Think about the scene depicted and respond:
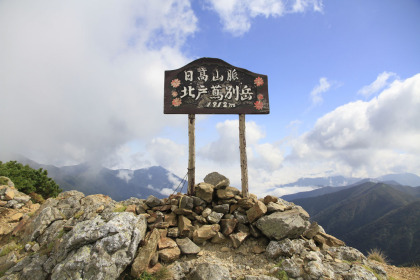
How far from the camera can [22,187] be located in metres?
24.8

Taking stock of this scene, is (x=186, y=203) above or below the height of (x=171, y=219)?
above

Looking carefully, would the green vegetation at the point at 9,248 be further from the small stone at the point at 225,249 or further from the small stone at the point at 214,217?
the small stone at the point at 225,249

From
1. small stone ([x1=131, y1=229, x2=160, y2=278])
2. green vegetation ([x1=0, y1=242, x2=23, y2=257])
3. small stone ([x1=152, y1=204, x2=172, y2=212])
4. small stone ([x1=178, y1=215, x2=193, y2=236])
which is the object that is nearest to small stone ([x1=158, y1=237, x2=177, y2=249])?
small stone ([x1=131, y1=229, x2=160, y2=278])

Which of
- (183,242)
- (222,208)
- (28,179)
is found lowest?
(183,242)

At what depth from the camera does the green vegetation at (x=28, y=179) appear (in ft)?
82.7

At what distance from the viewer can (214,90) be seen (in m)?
14.8

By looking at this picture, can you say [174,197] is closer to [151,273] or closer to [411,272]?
[151,273]

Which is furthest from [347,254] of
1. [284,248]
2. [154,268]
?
[154,268]

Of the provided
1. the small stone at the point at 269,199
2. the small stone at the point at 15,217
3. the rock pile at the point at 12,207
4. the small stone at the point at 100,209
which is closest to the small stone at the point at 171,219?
the small stone at the point at 100,209

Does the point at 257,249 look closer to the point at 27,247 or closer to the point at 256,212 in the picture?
the point at 256,212

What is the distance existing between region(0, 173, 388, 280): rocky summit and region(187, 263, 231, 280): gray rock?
0.04 metres

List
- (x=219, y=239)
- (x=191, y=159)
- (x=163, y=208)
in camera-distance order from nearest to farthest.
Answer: (x=219, y=239), (x=163, y=208), (x=191, y=159)

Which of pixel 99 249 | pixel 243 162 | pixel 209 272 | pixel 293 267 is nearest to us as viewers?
pixel 99 249

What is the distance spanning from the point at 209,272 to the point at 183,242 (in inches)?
88.2
